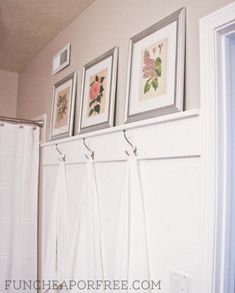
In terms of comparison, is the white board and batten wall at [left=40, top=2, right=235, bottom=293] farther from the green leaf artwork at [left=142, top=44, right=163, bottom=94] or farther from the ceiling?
the ceiling

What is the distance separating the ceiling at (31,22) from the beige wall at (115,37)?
53 millimetres

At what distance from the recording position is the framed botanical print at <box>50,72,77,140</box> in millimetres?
1781

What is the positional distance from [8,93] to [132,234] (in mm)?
2212

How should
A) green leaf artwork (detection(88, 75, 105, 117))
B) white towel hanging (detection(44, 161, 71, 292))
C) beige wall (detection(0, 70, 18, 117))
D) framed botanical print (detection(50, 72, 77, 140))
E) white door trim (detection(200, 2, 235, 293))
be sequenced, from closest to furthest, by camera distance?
white door trim (detection(200, 2, 235, 293))
green leaf artwork (detection(88, 75, 105, 117))
white towel hanging (detection(44, 161, 71, 292))
framed botanical print (detection(50, 72, 77, 140))
beige wall (detection(0, 70, 18, 117))

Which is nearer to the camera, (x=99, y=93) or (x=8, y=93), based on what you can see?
(x=99, y=93)

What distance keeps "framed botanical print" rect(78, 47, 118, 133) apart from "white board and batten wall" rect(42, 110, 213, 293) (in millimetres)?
95

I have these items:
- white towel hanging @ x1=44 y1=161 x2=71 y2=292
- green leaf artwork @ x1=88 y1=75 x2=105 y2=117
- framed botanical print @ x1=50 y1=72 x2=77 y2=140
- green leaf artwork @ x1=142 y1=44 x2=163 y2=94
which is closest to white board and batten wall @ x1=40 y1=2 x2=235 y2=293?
green leaf artwork @ x1=142 y1=44 x2=163 y2=94

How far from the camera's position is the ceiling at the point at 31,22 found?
1.71 m

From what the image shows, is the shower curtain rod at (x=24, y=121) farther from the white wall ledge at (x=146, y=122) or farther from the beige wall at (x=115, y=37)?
the white wall ledge at (x=146, y=122)

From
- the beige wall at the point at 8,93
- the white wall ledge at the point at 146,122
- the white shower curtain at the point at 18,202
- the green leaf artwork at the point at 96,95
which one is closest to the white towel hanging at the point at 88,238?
the white wall ledge at the point at 146,122

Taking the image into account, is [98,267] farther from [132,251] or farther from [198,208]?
[198,208]

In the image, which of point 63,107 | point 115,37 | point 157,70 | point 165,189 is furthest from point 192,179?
point 63,107

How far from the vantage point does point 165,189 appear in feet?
3.58

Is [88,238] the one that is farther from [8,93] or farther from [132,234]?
[8,93]
